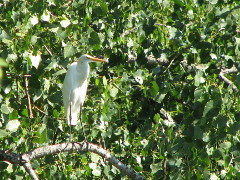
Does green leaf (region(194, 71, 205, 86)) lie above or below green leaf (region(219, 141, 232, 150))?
above

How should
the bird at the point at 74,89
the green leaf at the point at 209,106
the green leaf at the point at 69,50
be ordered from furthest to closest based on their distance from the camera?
the bird at the point at 74,89, the green leaf at the point at 69,50, the green leaf at the point at 209,106

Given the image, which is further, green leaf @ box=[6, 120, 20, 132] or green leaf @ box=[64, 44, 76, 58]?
green leaf @ box=[64, 44, 76, 58]

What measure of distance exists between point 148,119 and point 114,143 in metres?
0.34

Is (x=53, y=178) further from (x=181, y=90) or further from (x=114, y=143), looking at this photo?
(x=181, y=90)

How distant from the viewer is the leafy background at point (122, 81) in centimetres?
206

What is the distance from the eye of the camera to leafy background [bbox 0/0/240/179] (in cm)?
206

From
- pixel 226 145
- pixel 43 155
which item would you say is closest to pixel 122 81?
pixel 43 155

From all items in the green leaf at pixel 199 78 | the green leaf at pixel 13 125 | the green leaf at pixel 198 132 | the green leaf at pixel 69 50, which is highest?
the green leaf at pixel 69 50

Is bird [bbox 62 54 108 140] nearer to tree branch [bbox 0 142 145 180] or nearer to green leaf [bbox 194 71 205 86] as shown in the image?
tree branch [bbox 0 142 145 180]

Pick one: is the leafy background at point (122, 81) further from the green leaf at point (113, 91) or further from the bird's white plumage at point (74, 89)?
the bird's white plumage at point (74, 89)

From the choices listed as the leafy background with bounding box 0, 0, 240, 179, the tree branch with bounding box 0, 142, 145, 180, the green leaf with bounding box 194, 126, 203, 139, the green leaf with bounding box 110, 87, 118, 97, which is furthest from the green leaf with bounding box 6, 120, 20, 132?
the green leaf with bounding box 194, 126, 203, 139

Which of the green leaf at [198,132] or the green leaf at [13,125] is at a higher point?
the green leaf at [13,125]

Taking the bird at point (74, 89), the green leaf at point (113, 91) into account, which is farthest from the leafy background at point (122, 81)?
the bird at point (74, 89)

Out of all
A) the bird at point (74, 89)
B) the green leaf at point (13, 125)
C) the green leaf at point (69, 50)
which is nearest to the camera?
the green leaf at point (13, 125)
